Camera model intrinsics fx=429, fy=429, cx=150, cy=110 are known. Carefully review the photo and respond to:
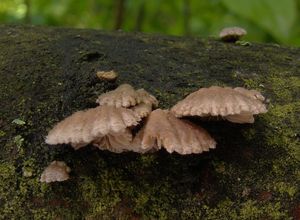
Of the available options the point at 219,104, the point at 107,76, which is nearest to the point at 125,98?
the point at 107,76

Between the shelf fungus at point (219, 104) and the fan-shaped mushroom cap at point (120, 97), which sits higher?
the shelf fungus at point (219, 104)

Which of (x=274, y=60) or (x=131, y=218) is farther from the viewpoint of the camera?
(x=274, y=60)

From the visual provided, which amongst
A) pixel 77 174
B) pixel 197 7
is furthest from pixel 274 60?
pixel 197 7

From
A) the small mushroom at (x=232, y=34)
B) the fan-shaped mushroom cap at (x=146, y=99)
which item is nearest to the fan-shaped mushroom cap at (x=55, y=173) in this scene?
the fan-shaped mushroom cap at (x=146, y=99)

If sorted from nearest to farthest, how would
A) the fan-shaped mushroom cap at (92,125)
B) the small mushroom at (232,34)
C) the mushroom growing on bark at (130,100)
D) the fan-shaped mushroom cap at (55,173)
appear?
the fan-shaped mushroom cap at (92,125)
the fan-shaped mushroom cap at (55,173)
the mushroom growing on bark at (130,100)
the small mushroom at (232,34)

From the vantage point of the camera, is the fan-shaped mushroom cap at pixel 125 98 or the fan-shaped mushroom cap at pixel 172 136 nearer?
the fan-shaped mushroom cap at pixel 172 136

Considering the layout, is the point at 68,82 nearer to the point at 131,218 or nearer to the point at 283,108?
the point at 131,218

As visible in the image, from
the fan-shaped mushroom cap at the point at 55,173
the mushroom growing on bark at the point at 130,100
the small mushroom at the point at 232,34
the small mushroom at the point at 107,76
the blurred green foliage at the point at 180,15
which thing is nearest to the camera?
the fan-shaped mushroom cap at the point at 55,173

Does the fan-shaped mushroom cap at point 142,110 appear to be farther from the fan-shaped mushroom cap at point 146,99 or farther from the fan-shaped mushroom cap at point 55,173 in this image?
the fan-shaped mushroom cap at point 55,173
